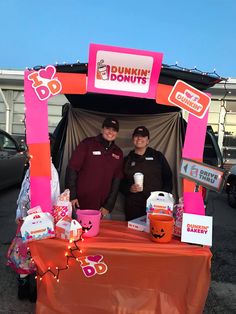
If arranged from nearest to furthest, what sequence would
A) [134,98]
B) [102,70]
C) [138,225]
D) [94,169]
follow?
[102,70]
[138,225]
[94,169]
[134,98]

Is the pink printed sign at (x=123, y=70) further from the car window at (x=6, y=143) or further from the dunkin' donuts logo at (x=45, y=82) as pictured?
the car window at (x=6, y=143)

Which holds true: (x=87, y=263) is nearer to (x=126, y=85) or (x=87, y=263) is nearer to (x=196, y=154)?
(x=196, y=154)

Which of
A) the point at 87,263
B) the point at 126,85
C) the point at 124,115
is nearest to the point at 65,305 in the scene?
the point at 87,263

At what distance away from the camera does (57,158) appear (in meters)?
4.46

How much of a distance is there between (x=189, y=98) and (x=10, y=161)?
6.16 metres

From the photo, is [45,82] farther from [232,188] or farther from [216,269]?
[232,188]

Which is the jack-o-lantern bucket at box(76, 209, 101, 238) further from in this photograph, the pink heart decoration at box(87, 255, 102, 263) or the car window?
the car window

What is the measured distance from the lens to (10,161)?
27.6ft

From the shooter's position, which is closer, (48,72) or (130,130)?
(48,72)

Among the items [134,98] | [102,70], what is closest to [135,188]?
[134,98]

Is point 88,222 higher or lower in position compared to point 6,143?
lower

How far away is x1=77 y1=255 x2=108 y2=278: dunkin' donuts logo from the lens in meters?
2.76

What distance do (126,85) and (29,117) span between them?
2.73ft

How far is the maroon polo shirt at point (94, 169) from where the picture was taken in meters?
3.62
